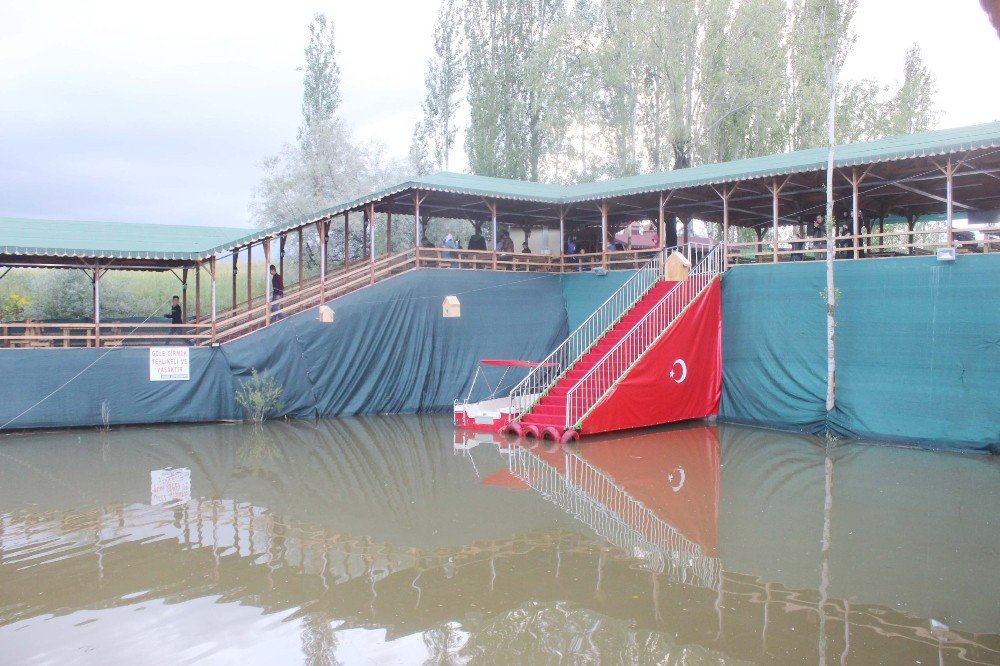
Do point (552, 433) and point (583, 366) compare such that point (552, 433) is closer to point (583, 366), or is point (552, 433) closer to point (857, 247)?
point (583, 366)

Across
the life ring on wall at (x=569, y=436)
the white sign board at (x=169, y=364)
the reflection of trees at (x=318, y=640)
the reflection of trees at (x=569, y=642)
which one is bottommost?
the reflection of trees at (x=569, y=642)

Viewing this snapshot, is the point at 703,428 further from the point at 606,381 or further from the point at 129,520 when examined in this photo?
the point at 129,520

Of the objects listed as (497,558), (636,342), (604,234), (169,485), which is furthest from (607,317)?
(497,558)

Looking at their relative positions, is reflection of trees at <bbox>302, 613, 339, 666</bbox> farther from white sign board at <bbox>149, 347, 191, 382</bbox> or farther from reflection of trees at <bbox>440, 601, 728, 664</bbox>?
white sign board at <bbox>149, 347, 191, 382</bbox>

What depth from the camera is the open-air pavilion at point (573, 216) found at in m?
14.3

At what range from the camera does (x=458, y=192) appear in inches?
666

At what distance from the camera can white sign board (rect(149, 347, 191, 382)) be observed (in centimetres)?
1494

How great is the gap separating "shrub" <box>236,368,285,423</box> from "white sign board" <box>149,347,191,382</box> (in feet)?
3.70

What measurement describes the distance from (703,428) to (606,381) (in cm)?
244

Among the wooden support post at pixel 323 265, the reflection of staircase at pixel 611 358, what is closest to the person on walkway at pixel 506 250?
the reflection of staircase at pixel 611 358

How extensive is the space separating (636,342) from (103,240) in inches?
447

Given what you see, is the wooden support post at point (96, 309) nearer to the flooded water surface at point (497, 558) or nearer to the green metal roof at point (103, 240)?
the green metal roof at point (103, 240)

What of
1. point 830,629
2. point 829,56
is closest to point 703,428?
point 829,56

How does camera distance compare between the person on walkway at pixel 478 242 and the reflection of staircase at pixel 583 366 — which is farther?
the person on walkway at pixel 478 242
